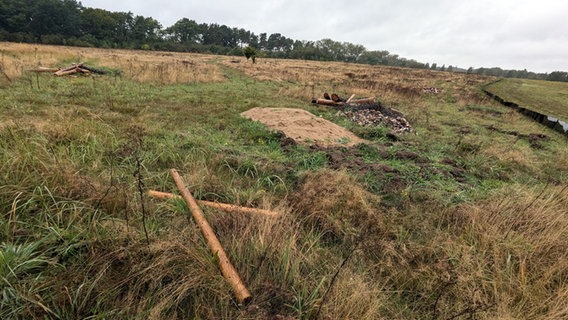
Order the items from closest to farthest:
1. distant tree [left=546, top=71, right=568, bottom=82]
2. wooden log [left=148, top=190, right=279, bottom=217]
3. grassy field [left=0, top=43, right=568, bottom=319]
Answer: grassy field [left=0, top=43, right=568, bottom=319] < wooden log [left=148, top=190, right=279, bottom=217] < distant tree [left=546, top=71, right=568, bottom=82]

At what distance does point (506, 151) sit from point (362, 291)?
6343 mm

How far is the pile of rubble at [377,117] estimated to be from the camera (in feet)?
27.0

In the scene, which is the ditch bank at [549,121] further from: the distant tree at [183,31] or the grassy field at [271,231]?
the distant tree at [183,31]

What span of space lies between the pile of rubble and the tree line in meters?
25.5

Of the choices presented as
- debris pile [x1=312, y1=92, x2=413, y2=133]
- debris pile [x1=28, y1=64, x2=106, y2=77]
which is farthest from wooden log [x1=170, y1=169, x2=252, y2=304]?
debris pile [x1=28, y1=64, x2=106, y2=77]

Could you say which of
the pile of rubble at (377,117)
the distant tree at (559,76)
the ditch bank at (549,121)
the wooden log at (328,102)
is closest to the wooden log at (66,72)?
the wooden log at (328,102)

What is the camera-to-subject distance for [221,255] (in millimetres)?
2070

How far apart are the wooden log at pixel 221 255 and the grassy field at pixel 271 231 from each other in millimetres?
61

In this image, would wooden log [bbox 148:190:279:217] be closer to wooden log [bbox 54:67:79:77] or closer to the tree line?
wooden log [bbox 54:67:79:77]

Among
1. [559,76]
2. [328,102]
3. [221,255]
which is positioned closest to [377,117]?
[328,102]

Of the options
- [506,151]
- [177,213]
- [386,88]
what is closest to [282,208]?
[177,213]

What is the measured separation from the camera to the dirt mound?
19.8ft

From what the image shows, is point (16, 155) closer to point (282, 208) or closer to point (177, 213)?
point (177, 213)

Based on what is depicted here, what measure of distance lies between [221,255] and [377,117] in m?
7.94
